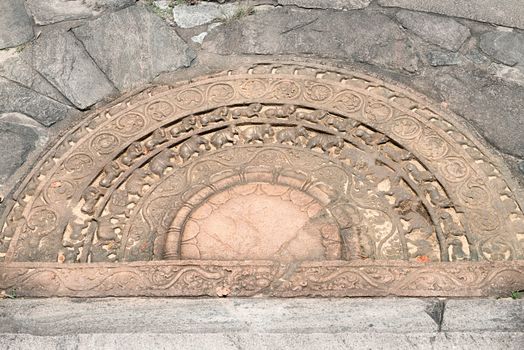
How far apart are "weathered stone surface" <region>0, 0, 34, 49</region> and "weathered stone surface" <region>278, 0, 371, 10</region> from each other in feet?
5.57

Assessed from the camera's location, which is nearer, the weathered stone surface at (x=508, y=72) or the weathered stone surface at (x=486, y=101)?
the weathered stone surface at (x=486, y=101)

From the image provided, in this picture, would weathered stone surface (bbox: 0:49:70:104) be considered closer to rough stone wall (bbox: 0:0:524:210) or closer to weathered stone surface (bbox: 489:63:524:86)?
rough stone wall (bbox: 0:0:524:210)

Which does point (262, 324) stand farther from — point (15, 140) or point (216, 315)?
point (15, 140)

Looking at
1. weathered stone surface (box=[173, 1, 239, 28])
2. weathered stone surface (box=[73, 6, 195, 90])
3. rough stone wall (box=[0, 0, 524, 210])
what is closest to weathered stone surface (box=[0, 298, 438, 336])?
rough stone wall (box=[0, 0, 524, 210])

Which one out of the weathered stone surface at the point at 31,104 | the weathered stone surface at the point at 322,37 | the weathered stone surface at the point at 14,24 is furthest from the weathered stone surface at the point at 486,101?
the weathered stone surface at the point at 14,24

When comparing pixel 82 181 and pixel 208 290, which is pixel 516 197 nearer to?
pixel 208 290

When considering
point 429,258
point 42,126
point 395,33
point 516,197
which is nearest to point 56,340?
point 42,126

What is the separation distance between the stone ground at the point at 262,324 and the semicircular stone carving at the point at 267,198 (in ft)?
0.33

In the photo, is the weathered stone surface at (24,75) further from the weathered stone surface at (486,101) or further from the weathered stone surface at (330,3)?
the weathered stone surface at (486,101)

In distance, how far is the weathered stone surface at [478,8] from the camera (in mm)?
4105

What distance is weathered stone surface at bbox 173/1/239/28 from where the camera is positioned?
13.9 ft

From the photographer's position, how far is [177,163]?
145 inches

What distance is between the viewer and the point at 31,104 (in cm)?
383

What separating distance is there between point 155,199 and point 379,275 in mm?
1296
